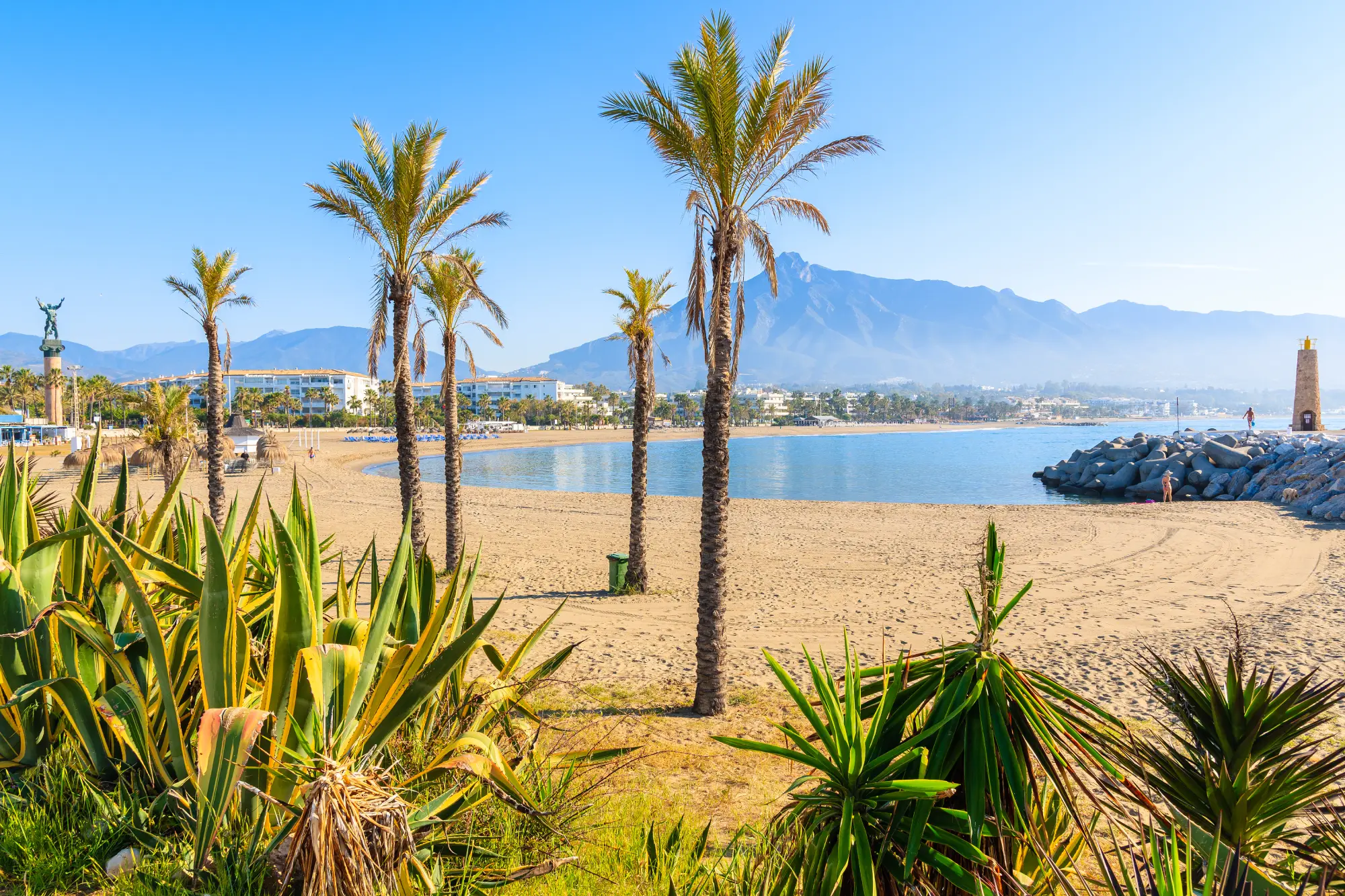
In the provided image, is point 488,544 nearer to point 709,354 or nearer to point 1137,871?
point 709,354

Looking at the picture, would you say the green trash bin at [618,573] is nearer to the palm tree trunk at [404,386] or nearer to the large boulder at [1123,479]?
the palm tree trunk at [404,386]

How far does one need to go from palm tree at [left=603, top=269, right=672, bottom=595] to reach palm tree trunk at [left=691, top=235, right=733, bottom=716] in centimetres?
520

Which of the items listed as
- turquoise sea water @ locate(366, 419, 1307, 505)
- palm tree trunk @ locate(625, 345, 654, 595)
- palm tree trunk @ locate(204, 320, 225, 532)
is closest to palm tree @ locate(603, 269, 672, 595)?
palm tree trunk @ locate(625, 345, 654, 595)

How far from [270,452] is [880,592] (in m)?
38.5

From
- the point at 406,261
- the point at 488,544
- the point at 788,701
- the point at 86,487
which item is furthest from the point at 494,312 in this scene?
the point at 86,487

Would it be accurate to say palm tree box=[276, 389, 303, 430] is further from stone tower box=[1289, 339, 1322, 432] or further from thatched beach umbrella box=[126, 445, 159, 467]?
stone tower box=[1289, 339, 1322, 432]

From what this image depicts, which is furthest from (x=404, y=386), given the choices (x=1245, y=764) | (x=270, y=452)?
(x=270, y=452)

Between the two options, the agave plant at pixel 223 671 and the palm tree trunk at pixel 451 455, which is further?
the palm tree trunk at pixel 451 455

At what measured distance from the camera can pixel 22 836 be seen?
2.72 m

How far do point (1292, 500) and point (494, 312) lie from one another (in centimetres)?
2793

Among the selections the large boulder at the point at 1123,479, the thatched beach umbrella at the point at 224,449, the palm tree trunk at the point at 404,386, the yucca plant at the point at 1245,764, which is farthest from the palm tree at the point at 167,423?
the large boulder at the point at 1123,479

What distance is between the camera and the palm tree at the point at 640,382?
1326 centimetres

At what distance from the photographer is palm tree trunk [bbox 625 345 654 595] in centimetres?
1319

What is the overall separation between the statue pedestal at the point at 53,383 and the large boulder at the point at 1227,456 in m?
95.1
